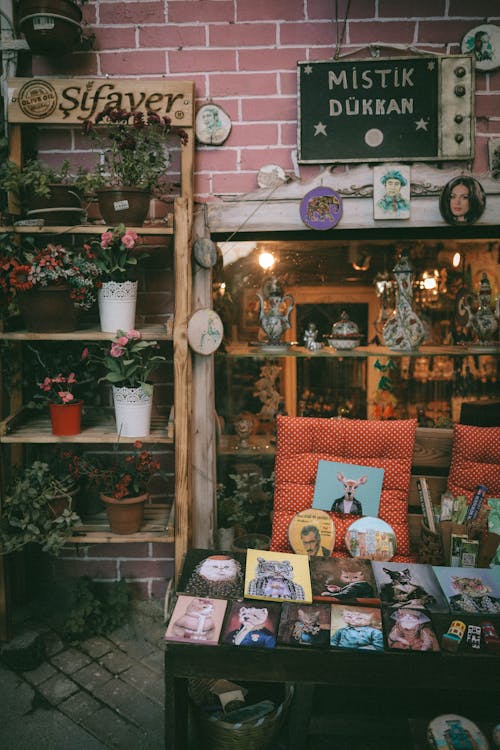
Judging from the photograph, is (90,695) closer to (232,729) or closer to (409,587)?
(232,729)

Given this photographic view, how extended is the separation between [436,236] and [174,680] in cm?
220

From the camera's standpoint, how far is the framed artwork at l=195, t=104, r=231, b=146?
2.63m

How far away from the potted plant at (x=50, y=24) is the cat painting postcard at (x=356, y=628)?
2.48 m

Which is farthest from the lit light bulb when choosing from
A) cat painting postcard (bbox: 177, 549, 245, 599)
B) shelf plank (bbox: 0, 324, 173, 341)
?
cat painting postcard (bbox: 177, 549, 245, 599)

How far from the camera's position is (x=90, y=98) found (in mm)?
2555

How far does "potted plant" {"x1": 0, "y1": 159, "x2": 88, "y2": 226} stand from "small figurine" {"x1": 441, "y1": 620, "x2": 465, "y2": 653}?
213cm

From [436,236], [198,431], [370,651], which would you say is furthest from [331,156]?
[370,651]

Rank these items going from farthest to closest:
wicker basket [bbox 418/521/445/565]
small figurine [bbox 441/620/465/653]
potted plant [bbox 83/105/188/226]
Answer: potted plant [bbox 83/105/188/226] < wicker basket [bbox 418/521/445/565] < small figurine [bbox 441/620/465/653]

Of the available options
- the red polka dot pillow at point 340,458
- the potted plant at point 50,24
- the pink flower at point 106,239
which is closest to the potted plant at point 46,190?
the pink flower at point 106,239

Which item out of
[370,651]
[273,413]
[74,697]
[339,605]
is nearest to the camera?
[370,651]

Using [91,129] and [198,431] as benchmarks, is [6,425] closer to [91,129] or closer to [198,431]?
[198,431]

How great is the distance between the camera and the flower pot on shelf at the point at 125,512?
2.53 meters

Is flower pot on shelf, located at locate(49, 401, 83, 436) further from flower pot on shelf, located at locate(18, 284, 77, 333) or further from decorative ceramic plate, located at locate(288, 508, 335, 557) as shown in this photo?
decorative ceramic plate, located at locate(288, 508, 335, 557)

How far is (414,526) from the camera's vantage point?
2656 millimetres
